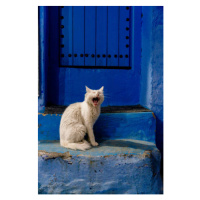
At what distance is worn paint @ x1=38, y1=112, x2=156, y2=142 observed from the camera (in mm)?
1846

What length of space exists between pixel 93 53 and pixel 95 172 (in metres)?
1.43

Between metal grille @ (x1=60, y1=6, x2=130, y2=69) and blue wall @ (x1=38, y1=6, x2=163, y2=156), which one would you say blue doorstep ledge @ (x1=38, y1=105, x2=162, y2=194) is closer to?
blue wall @ (x1=38, y1=6, x2=163, y2=156)

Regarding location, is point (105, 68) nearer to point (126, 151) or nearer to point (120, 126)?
point (120, 126)

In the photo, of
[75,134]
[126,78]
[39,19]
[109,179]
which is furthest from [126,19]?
[109,179]

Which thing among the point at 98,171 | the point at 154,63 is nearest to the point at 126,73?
the point at 154,63

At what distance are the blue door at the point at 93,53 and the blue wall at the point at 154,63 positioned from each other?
252 mm

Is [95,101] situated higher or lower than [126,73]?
lower

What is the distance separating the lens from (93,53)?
2.23 metres

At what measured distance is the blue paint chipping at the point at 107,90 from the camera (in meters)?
1.54

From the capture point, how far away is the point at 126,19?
2.23 metres

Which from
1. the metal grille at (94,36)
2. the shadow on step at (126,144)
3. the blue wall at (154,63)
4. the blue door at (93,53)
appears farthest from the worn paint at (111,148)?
the metal grille at (94,36)

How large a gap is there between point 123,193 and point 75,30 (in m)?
1.90

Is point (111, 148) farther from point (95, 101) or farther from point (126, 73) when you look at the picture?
point (126, 73)

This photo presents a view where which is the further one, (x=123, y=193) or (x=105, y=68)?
(x=105, y=68)
